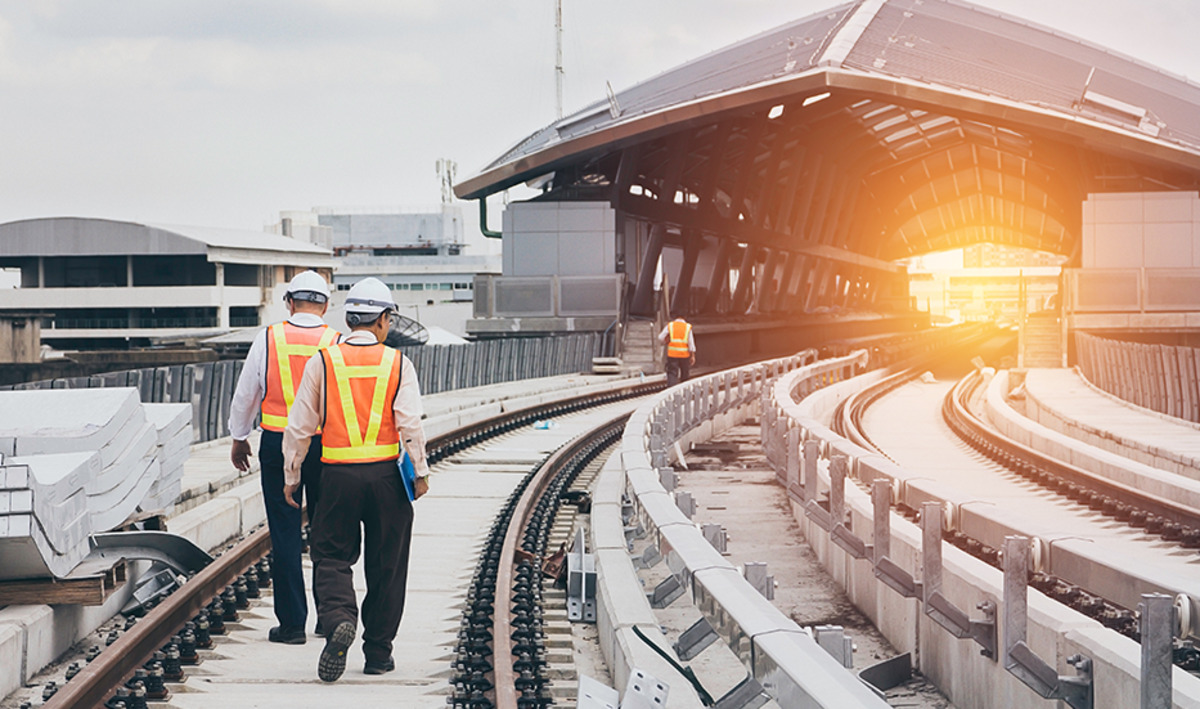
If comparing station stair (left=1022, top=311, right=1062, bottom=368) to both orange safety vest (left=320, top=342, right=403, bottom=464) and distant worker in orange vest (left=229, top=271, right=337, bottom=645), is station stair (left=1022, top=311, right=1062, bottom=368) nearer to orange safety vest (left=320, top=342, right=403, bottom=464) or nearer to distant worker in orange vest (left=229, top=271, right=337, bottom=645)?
distant worker in orange vest (left=229, top=271, right=337, bottom=645)

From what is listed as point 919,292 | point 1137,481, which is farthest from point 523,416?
point 919,292

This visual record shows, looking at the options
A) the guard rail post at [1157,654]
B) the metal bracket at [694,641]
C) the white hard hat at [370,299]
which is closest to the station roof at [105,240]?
the white hard hat at [370,299]

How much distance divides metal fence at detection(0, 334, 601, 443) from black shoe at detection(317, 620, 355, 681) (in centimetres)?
632

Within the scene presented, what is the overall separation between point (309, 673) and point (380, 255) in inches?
5058

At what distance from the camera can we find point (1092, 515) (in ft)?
45.7

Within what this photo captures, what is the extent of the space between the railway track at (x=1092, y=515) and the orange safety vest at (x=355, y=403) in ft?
9.73

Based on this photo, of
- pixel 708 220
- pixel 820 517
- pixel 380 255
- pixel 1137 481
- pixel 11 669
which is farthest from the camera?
pixel 380 255

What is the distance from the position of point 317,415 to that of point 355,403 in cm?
21

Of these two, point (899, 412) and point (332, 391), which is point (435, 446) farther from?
point (899, 412)

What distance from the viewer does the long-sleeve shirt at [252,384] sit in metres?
7.15

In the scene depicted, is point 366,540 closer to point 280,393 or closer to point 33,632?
point 280,393

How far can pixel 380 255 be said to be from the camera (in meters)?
133

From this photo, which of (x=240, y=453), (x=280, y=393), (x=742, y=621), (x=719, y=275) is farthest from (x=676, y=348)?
(x=719, y=275)

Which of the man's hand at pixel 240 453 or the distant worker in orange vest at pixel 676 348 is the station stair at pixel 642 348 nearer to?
the distant worker in orange vest at pixel 676 348
